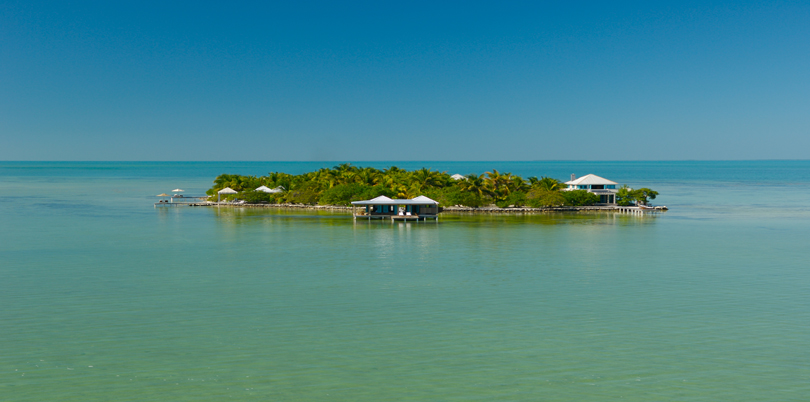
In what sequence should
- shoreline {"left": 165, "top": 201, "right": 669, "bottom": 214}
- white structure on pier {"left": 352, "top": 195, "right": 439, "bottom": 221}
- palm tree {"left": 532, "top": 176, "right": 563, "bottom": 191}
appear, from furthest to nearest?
palm tree {"left": 532, "top": 176, "right": 563, "bottom": 191}
shoreline {"left": 165, "top": 201, "right": 669, "bottom": 214}
white structure on pier {"left": 352, "top": 195, "right": 439, "bottom": 221}

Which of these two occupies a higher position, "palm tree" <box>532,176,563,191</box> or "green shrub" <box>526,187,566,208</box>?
"palm tree" <box>532,176,563,191</box>

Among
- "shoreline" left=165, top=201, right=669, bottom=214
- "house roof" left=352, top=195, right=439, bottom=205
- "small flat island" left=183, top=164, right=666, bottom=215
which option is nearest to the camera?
"house roof" left=352, top=195, right=439, bottom=205

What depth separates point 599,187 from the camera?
8062 cm

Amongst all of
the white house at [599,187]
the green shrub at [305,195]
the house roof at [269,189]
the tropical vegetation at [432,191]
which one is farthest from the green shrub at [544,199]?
the house roof at [269,189]

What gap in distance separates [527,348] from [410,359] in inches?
139

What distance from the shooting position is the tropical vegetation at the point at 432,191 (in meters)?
72.8

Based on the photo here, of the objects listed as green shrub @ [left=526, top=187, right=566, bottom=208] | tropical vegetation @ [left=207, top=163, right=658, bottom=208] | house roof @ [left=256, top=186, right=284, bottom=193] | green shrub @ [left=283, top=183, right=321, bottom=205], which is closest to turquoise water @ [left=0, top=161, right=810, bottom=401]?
tropical vegetation @ [left=207, top=163, right=658, bottom=208]

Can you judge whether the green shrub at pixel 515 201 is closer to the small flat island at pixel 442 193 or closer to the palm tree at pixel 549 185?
the small flat island at pixel 442 193

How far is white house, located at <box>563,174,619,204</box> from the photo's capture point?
78938 millimetres

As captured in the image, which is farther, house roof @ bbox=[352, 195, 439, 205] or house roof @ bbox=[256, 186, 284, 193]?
house roof @ bbox=[256, 186, 284, 193]

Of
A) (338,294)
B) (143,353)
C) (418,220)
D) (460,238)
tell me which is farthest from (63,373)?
(418,220)

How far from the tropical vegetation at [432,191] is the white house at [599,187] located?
0.82 meters

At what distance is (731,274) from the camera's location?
31156 mm

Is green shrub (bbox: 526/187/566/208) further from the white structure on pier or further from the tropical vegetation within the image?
the white structure on pier
